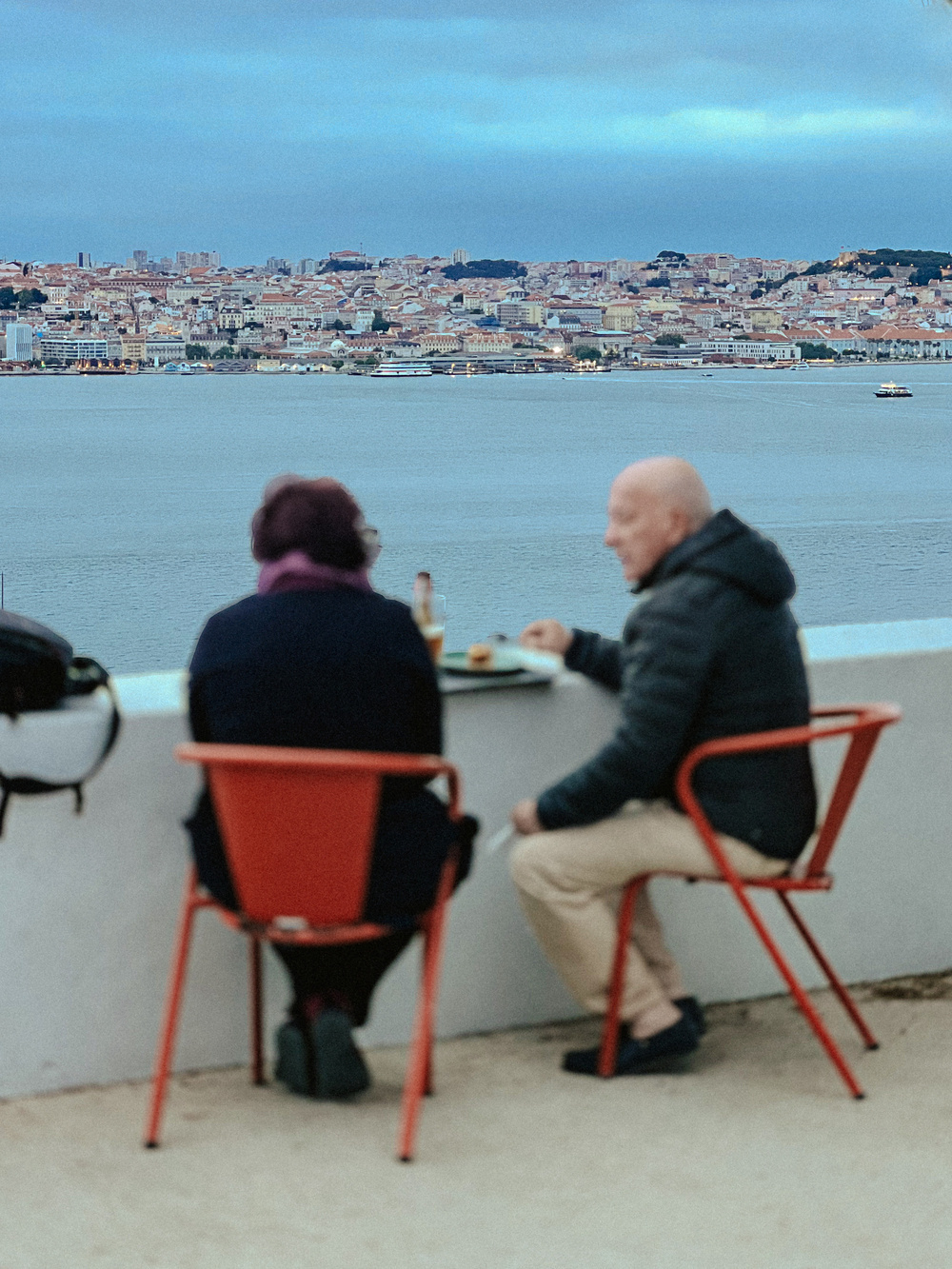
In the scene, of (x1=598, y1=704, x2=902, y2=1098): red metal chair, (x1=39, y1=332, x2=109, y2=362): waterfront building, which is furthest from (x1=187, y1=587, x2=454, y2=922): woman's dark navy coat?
(x1=39, y1=332, x2=109, y2=362): waterfront building

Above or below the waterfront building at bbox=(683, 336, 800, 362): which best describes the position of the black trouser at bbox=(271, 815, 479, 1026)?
below

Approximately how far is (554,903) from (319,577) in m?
0.65

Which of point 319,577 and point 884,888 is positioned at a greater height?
point 319,577

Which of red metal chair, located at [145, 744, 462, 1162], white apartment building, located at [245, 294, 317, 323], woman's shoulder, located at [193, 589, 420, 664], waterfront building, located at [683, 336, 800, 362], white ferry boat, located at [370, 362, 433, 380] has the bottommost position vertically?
red metal chair, located at [145, 744, 462, 1162]

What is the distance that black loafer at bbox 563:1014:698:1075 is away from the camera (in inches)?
102

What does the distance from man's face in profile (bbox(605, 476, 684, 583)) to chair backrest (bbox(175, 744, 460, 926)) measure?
568 mm

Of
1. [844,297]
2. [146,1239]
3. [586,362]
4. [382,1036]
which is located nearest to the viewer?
[146,1239]

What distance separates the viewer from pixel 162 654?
2602 centimetres

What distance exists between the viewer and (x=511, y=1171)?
88.9 inches

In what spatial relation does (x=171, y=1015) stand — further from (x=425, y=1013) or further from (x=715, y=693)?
(x=715, y=693)

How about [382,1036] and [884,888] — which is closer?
[382,1036]

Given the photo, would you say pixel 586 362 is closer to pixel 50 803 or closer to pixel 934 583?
pixel 934 583

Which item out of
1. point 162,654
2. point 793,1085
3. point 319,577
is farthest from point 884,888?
point 162,654

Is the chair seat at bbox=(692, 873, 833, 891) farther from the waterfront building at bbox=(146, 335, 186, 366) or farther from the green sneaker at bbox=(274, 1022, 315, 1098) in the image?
the waterfront building at bbox=(146, 335, 186, 366)
